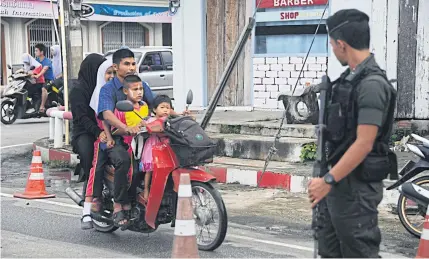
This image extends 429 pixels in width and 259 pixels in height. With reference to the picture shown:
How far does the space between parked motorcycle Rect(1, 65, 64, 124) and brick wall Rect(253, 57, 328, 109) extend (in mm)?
5518

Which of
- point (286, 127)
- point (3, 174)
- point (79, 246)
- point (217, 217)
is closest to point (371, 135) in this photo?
point (217, 217)

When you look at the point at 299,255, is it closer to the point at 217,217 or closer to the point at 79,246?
the point at 217,217

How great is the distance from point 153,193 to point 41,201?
2943 mm

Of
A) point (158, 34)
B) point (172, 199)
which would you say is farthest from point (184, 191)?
point (158, 34)

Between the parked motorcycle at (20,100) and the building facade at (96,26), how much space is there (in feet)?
28.8

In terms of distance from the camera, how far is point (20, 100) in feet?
54.2

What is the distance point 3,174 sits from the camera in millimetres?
10883

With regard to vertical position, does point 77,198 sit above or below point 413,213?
above

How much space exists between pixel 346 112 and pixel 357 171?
33 cm

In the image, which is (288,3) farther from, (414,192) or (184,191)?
(184,191)

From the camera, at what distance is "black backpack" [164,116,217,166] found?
596 centimetres

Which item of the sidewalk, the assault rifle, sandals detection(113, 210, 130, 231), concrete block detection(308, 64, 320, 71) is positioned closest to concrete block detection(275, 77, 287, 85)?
concrete block detection(308, 64, 320, 71)

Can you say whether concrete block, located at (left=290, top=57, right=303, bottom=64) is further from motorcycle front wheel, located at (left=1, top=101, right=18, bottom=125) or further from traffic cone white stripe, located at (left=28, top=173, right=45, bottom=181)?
motorcycle front wheel, located at (left=1, top=101, right=18, bottom=125)

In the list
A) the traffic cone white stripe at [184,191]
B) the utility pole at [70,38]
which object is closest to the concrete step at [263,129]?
the utility pole at [70,38]
